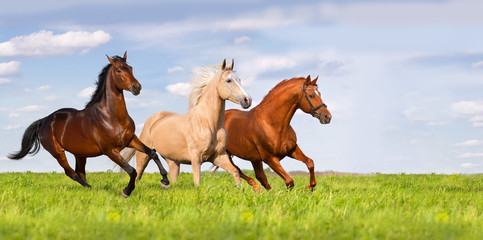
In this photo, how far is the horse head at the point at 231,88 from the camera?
927 centimetres

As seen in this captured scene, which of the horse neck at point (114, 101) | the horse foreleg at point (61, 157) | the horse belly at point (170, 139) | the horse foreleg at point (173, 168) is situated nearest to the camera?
the horse neck at point (114, 101)

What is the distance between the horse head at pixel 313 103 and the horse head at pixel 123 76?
320cm

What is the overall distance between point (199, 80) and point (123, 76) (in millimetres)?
1743

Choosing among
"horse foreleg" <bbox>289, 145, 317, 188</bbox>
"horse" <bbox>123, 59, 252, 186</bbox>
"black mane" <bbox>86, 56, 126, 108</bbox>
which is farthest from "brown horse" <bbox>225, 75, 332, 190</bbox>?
"black mane" <bbox>86, 56, 126, 108</bbox>

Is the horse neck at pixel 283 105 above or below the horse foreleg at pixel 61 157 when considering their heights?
above

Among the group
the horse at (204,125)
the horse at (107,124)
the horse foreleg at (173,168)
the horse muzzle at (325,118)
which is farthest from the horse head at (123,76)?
the horse muzzle at (325,118)

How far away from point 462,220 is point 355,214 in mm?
1423

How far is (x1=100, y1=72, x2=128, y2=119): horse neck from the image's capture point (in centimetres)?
935

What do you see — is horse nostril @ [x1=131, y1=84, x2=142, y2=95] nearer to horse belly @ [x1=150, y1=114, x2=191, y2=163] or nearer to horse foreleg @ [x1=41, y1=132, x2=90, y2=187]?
A: horse belly @ [x1=150, y1=114, x2=191, y2=163]

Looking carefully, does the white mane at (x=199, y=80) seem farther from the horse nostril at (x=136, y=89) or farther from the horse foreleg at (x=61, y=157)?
the horse foreleg at (x=61, y=157)

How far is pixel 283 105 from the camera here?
985cm

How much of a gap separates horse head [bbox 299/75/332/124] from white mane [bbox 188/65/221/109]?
186cm

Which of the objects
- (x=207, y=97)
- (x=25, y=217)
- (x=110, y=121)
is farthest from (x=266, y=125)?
(x=25, y=217)

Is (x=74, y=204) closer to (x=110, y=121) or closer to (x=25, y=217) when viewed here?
(x=25, y=217)
